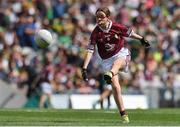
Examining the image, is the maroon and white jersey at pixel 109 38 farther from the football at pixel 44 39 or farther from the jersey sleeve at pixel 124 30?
the football at pixel 44 39

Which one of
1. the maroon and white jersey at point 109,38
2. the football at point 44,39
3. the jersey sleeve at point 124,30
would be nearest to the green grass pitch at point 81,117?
the maroon and white jersey at point 109,38

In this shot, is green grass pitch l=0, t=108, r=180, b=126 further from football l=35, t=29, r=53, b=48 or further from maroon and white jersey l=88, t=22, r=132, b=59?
football l=35, t=29, r=53, b=48

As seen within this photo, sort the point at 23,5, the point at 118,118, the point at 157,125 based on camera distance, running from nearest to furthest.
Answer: the point at 157,125 → the point at 118,118 → the point at 23,5

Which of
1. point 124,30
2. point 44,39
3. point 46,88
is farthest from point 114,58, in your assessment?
point 46,88

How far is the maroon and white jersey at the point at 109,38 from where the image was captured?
15.1m

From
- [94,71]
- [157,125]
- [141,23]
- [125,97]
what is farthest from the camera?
[141,23]

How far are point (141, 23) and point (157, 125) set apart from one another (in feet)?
54.2

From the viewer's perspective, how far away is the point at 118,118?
53.3 ft

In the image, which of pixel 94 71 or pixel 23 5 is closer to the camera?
pixel 94 71

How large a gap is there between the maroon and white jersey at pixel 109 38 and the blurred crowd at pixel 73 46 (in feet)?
29.0

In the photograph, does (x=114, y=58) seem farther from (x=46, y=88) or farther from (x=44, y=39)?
(x=46, y=88)

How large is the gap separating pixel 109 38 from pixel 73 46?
12322 mm

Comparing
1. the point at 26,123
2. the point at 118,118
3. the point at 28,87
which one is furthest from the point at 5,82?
the point at 26,123

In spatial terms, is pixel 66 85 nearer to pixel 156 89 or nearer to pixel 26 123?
pixel 156 89
